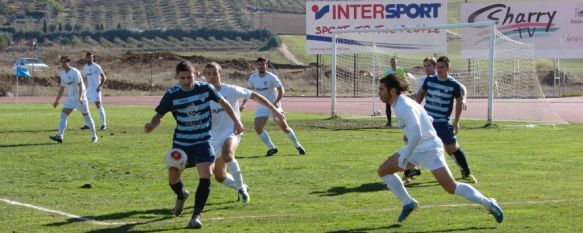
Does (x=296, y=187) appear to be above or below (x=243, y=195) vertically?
below

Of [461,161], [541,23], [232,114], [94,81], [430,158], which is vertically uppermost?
[541,23]

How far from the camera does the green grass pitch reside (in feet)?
35.9

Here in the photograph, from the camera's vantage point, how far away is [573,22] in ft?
163

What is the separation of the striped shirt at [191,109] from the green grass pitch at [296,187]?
0.97m

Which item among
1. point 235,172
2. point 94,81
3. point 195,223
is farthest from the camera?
point 94,81

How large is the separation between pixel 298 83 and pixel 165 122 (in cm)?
3181

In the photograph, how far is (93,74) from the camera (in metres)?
26.9

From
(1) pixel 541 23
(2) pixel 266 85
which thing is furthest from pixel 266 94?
(1) pixel 541 23

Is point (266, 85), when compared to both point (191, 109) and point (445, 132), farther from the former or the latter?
point (191, 109)

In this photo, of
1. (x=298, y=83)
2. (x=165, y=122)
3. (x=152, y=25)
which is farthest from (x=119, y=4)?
(x=165, y=122)

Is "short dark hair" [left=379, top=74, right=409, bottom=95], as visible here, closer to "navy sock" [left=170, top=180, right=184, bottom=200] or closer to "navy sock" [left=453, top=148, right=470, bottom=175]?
"navy sock" [left=170, top=180, right=184, bottom=200]

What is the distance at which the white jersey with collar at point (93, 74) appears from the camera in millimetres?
26812

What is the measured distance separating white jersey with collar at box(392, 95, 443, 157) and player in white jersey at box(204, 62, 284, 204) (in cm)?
218

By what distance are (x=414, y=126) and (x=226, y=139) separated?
2998 mm
